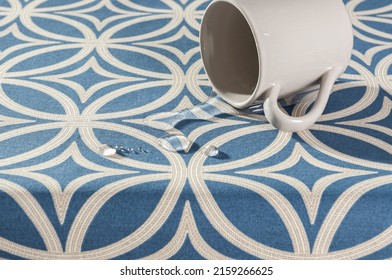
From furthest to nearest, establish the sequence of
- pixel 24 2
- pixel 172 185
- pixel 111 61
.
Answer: pixel 24 2 → pixel 111 61 → pixel 172 185

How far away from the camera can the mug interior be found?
512 millimetres

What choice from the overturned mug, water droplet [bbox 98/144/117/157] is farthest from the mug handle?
water droplet [bbox 98/144/117/157]

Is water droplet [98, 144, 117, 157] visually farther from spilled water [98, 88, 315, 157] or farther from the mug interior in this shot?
the mug interior

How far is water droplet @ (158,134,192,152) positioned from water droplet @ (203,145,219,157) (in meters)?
0.02

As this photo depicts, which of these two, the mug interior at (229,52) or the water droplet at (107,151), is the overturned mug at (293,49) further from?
the water droplet at (107,151)

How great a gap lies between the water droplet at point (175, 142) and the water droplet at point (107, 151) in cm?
4

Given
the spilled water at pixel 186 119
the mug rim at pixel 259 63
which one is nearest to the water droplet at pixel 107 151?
the spilled water at pixel 186 119

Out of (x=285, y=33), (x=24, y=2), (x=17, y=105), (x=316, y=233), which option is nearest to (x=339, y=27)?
(x=285, y=33)

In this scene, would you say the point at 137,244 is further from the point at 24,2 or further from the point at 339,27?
the point at 24,2

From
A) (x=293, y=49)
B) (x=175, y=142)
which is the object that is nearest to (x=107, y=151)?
(x=175, y=142)

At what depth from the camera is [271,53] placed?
1.46 feet

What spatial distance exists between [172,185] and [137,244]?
0.18 ft

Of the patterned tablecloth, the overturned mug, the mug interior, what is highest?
the mug interior

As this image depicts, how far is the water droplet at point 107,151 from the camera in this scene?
0.46 metres
